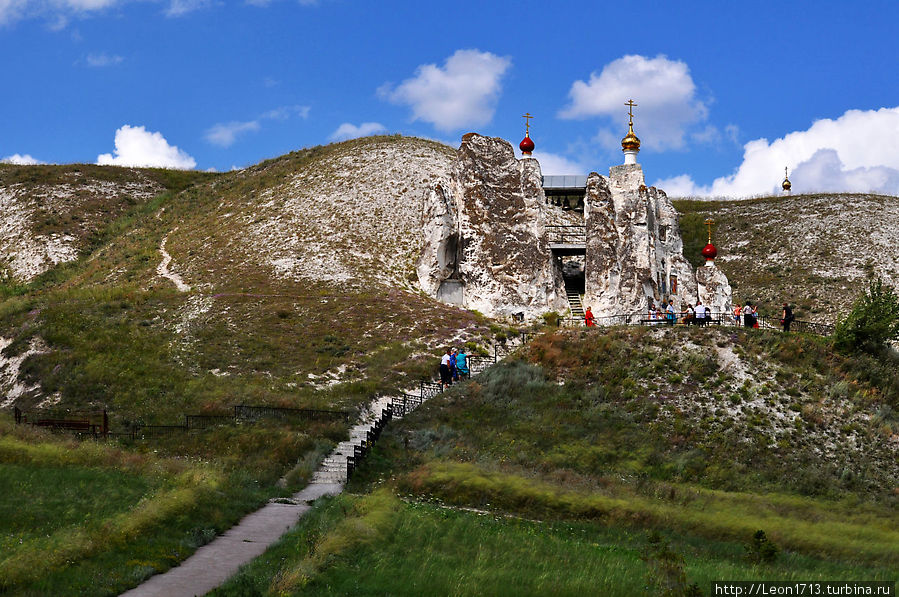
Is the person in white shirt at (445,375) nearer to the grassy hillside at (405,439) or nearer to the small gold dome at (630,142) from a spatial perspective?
the grassy hillside at (405,439)

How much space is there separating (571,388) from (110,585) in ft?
79.7

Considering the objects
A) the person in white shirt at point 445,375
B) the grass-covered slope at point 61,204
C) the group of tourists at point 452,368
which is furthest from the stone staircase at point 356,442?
the grass-covered slope at point 61,204

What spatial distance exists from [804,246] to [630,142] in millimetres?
32730

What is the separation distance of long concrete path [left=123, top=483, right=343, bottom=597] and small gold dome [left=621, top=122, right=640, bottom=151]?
116 feet

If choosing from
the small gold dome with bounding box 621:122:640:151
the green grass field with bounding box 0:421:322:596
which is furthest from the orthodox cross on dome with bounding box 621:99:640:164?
the green grass field with bounding box 0:421:322:596

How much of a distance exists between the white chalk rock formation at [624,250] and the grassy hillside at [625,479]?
10520 millimetres

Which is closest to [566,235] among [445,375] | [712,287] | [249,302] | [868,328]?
[712,287]

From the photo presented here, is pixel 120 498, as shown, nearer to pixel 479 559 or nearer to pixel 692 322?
pixel 479 559

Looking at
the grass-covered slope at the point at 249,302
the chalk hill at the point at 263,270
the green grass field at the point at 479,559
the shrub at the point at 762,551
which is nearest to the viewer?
the green grass field at the point at 479,559

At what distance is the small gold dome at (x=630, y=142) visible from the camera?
54.8 m

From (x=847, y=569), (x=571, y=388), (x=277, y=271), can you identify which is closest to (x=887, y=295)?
(x=571, y=388)

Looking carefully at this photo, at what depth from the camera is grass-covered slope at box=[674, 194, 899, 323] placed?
71.9m

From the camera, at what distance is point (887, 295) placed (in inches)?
1614

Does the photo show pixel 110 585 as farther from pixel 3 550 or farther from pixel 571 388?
pixel 571 388
